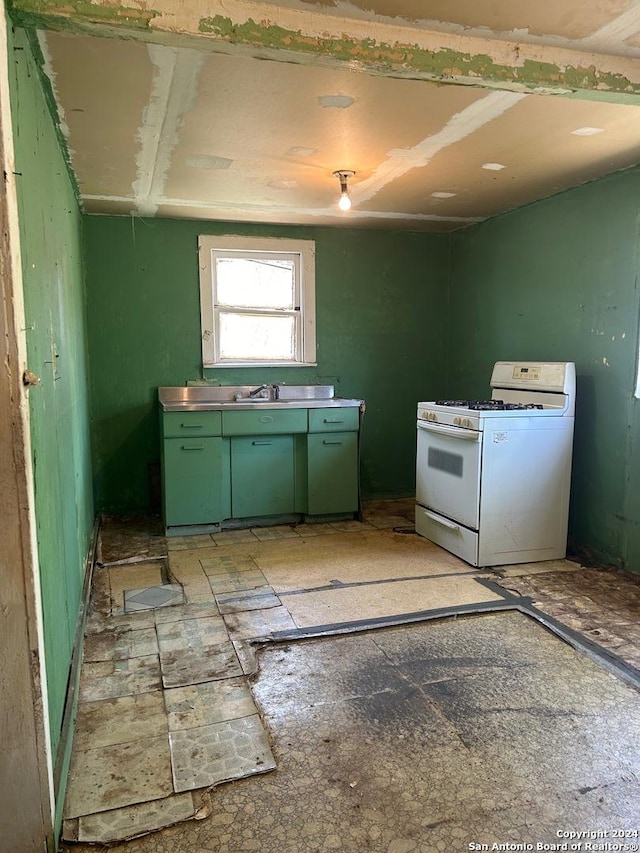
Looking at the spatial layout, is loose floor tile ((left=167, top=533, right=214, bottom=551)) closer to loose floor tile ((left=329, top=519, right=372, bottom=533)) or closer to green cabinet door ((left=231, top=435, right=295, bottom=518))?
green cabinet door ((left=231, top=435, right=295, bottom=518))

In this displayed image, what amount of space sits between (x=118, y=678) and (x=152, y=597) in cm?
74

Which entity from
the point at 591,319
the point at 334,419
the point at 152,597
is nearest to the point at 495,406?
the point at 591,319

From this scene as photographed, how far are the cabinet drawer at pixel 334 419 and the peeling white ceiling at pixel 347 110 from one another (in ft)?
4.65

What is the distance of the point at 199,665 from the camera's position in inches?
88.0

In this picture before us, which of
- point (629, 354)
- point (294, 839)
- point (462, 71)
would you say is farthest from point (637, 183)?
point (294, 839)

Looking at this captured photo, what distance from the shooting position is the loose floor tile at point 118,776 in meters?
1.56

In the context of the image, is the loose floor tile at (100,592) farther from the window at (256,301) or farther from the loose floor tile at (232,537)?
the window at (256,301)

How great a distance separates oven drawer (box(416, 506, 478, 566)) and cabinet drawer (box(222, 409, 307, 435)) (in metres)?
1.03

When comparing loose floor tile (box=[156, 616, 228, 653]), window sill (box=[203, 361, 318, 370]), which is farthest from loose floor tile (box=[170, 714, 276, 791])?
window sill (box=[203, 361, 318, 370])

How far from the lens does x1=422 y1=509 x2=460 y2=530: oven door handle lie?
343 centimetres

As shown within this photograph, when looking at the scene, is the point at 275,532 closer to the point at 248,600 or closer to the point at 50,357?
the point at 248,600

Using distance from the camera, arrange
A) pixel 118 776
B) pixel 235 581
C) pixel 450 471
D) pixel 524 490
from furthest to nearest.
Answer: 1. pixel 450 471
2. pixel 524 490
3. pixel 235 581
4. pixel 118 776

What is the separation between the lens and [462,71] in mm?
1729

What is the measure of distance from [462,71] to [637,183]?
1826 mm
